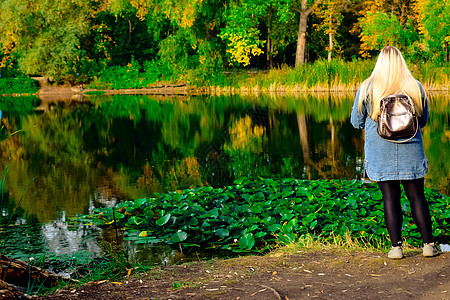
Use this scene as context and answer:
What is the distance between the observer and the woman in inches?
176

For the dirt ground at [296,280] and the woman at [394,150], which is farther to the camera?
the woman at [394,150]

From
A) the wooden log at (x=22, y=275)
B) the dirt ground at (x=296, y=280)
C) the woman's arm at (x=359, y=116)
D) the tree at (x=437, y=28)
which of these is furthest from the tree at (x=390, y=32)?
the wooden log at (x=22, y=275)

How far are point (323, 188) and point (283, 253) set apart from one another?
3.15 metres

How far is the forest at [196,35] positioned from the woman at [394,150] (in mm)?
25469

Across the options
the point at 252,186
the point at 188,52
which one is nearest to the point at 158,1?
the point at 188,52

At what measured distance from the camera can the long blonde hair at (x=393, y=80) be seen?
175 inches

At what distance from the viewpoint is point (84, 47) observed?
39.5 m

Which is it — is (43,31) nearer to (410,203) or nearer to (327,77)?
(327,77)

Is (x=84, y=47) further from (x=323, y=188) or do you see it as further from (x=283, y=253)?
(x=283, y=253)

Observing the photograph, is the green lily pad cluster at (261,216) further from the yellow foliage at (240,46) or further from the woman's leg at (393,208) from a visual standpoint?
the yellow foliage at (240,46)

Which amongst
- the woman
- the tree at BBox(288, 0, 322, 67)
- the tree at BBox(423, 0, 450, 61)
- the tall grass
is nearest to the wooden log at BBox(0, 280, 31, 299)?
the woman

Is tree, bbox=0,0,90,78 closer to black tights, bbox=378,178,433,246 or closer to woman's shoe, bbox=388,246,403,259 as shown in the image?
black tights, bbox=378,178,433,246

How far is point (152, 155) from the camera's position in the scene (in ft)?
45.1

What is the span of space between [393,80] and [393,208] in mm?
1064
